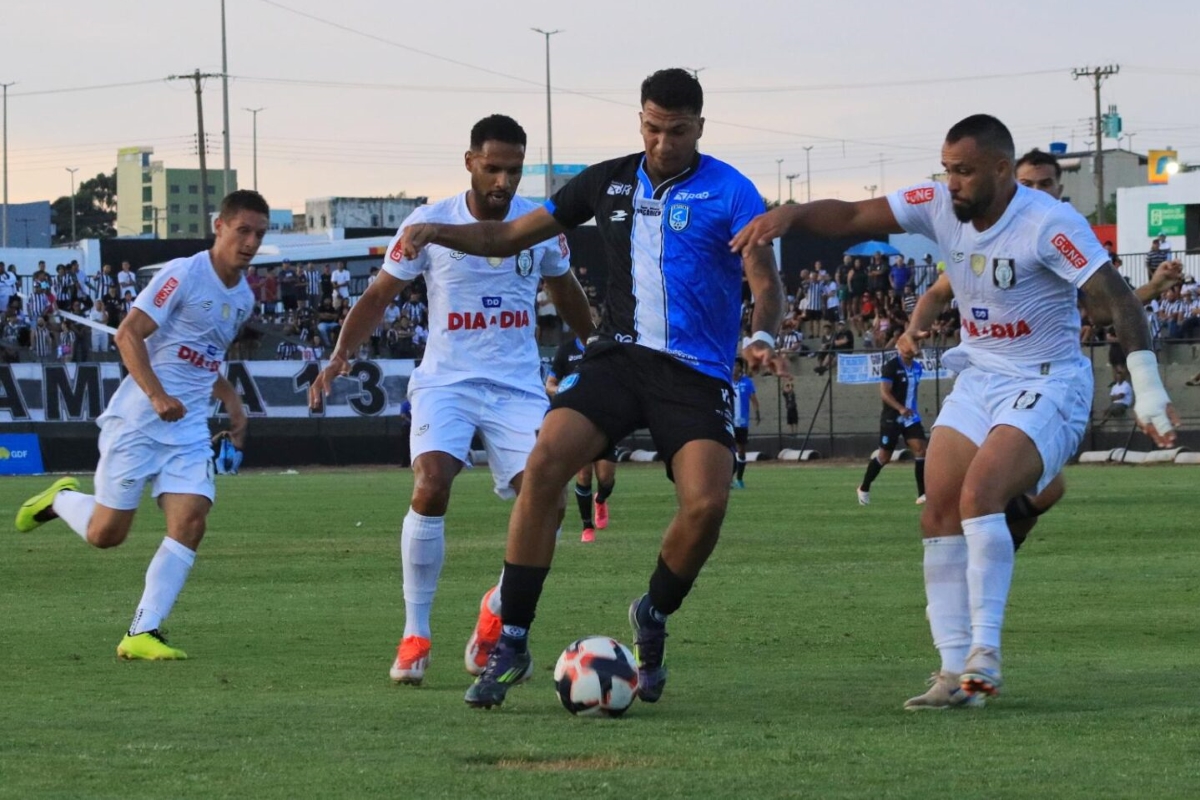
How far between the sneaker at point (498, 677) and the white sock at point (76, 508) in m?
3.97

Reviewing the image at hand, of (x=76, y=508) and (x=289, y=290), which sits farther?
(x=289, y=290)

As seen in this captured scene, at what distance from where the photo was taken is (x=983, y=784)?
5254mm

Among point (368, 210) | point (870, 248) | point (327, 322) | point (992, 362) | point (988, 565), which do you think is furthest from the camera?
point (368, 210)

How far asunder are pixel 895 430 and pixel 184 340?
51.0 ft

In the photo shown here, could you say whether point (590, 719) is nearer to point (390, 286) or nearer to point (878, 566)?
point (390, 286)

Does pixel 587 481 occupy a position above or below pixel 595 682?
below

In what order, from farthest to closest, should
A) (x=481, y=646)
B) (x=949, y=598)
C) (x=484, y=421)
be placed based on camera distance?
(x=484, y=421), (x=481, y=646), (x=949, y=598)

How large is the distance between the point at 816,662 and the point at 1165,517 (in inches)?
483

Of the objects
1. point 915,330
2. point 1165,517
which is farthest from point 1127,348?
point 1165,517

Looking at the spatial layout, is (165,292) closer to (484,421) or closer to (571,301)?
(484,421)

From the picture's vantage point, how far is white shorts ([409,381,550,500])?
861cm

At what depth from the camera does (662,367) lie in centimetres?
722

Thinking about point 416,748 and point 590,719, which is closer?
point 416,748

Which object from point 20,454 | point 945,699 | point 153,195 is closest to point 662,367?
point 945,699
